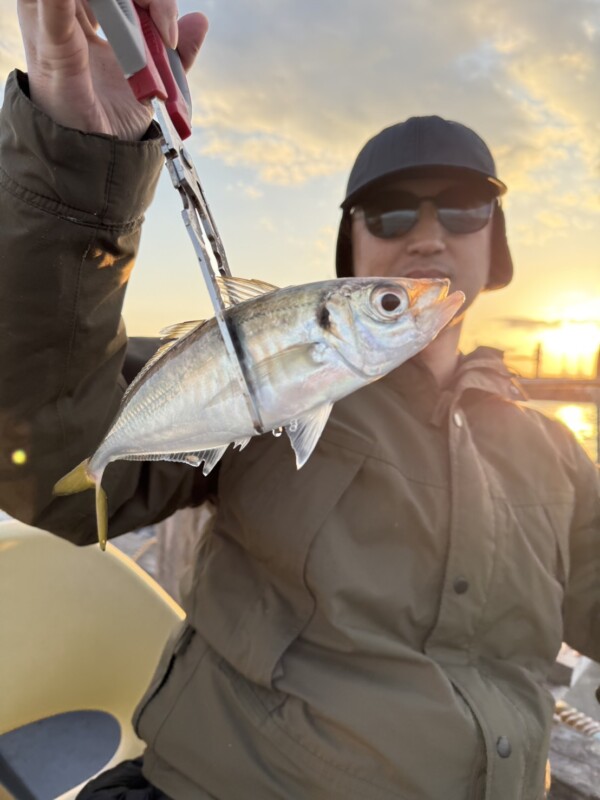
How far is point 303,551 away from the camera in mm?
1890

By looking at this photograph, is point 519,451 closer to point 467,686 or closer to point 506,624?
point 506,624

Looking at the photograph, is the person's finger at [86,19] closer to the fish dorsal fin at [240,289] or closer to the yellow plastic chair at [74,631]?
the fish dorsal fin at [240,289]

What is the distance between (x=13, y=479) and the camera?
63.6 inches

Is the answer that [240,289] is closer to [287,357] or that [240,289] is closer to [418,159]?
[287,357]

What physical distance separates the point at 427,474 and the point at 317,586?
Result: 0.59 meters

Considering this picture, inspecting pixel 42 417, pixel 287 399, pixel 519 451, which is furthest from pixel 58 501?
pixel 519 451

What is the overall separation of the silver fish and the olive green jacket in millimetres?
495

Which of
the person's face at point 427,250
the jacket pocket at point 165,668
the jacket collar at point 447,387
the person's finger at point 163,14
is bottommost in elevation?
the jacket pocket at point 165,668

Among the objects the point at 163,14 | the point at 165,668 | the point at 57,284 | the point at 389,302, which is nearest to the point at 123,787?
the point at 165,668

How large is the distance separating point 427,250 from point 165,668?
1957 mm

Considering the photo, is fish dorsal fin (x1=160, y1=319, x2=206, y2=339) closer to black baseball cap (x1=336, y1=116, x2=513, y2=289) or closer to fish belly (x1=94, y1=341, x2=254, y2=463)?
fish belly (x1=94, y1=341, x2=254, y2=463)

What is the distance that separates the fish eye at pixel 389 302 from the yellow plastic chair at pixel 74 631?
84.0 inches

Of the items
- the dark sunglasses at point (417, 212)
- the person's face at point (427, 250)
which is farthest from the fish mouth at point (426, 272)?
the dark sunglasses at point (417, 212)

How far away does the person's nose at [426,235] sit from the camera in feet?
8.09
